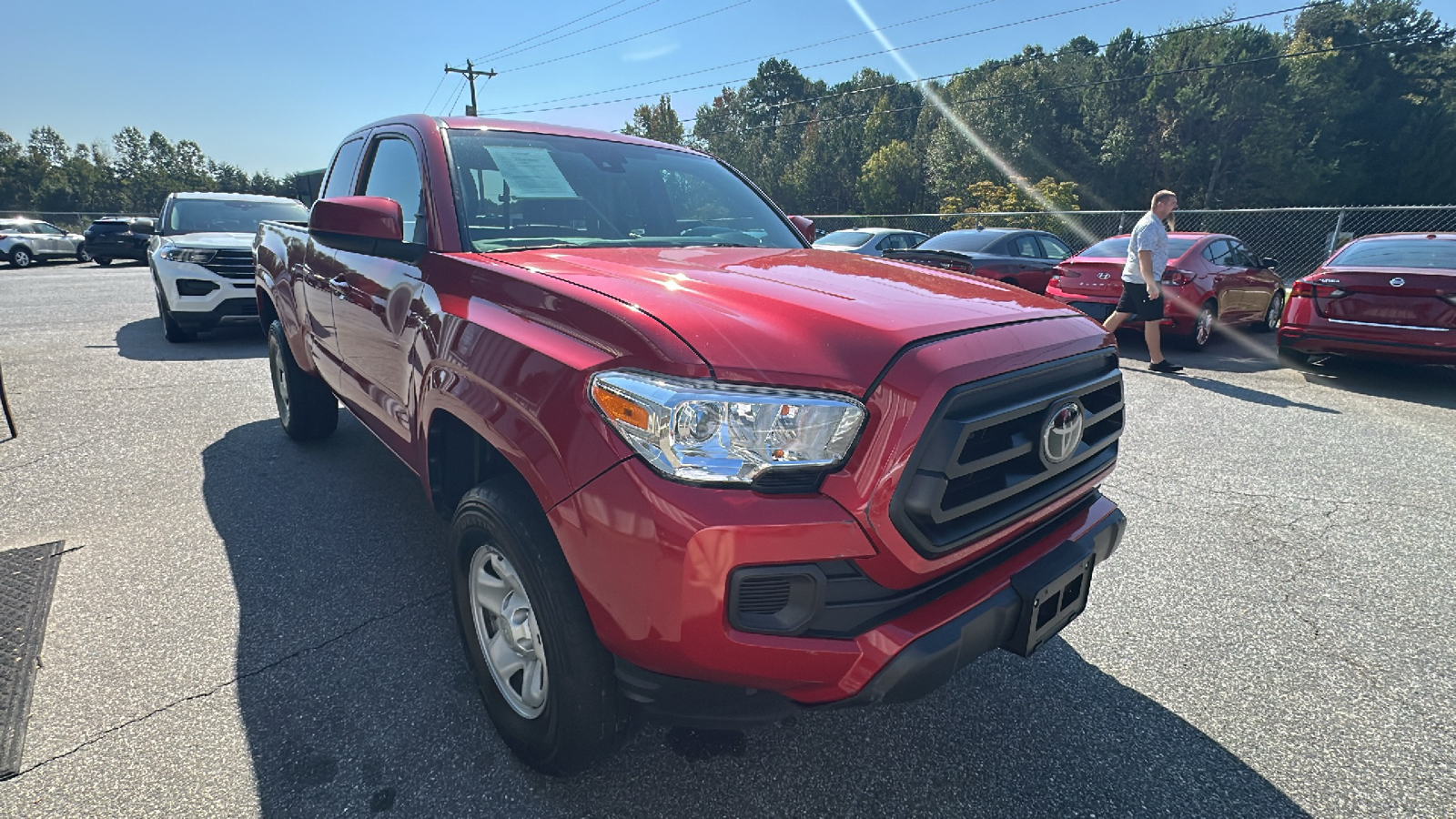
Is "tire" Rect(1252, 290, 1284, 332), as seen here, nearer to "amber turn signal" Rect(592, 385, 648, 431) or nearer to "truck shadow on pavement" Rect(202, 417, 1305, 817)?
"truck shadow on pavement" Rect(202, 417, 1305, 817)

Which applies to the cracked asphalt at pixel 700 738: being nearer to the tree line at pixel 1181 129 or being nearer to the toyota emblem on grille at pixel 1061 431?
the toyota emblem on grille at pixel 1061 431

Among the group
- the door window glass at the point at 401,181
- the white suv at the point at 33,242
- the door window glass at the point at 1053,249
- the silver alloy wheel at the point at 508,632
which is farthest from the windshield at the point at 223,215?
the white suv at the point at 33,242

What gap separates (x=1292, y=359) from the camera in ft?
25.1

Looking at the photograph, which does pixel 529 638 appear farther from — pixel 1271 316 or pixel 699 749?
pixel 1271 316

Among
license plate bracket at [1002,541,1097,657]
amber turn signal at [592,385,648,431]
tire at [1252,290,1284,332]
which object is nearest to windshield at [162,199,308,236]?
amber turn signal at [592,385,648,431]

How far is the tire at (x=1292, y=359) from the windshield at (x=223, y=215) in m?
11.1

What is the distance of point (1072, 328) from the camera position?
211cm

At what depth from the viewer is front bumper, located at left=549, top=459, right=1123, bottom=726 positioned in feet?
4.86

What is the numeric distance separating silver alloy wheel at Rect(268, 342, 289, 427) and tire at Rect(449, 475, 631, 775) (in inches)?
130

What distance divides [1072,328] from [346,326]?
9.42ft

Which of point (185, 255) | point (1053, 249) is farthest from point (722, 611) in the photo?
point (1053, 249)

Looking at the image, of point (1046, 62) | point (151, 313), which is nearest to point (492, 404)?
point (151, 313)

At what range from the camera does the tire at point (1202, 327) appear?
8.75m

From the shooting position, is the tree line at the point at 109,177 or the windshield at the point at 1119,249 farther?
the tree line at the point at 109,177
